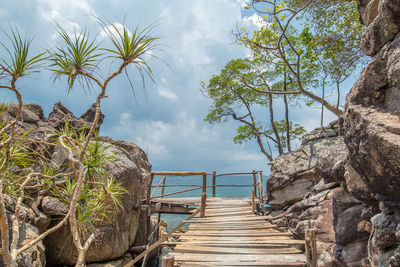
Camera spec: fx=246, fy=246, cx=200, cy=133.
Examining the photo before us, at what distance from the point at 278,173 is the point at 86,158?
26.0ft

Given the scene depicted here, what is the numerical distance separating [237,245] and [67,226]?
515 cm

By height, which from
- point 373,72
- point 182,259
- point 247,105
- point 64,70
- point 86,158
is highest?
point 247,105

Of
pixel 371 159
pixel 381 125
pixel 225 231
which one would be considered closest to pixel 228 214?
pixel 225 231

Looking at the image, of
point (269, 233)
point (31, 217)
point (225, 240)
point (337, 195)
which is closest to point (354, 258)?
point (337, 195)

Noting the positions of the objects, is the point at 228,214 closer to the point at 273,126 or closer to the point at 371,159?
the point at 371,159

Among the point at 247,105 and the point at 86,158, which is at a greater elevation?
the point at 247,105

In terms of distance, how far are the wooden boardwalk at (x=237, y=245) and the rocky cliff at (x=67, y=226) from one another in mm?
1719

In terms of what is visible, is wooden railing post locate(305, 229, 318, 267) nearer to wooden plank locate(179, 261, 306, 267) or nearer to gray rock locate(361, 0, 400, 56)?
wooden plank locate(179, 261, 306, 267)

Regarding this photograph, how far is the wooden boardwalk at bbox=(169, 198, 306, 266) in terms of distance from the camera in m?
4.55

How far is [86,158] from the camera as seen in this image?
14.9 ft

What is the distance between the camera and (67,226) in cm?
731

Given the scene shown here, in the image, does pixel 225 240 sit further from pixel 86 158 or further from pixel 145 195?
pixel 145 195

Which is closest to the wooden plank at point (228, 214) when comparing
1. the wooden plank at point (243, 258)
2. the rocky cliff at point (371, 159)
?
the rocky cliff at point (371, 159)

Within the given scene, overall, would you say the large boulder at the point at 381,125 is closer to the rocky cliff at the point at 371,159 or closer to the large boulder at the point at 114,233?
the rocky cliff at the point at 371,159
